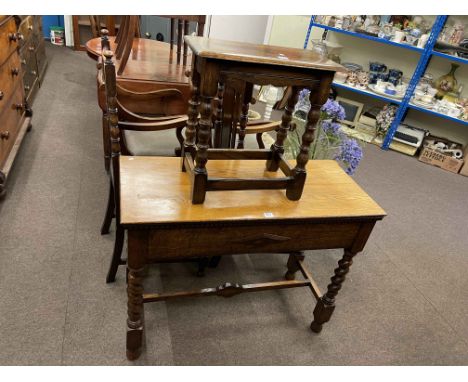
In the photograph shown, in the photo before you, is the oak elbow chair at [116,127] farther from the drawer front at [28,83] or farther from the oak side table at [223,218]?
the drawer front at [28,83]

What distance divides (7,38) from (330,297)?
7.61ft

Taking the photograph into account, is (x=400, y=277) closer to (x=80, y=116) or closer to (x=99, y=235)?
(x=99, y=235)

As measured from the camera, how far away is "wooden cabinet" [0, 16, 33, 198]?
213cm

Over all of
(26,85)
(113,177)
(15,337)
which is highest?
(113,177)

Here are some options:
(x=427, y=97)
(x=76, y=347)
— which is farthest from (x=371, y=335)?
(x=427, y=97)

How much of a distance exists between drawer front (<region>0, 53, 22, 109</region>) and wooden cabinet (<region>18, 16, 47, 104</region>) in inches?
10.7

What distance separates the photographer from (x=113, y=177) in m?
1.56

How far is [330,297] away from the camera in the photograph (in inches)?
58.9

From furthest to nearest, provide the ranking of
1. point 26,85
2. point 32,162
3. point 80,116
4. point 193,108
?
point 80,116 → point 26,85 → point 32,162 → point 193,108

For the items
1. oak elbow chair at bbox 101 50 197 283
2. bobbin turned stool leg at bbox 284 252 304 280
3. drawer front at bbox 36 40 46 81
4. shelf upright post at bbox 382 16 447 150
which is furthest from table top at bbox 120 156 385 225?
drawer front at bbox 36 40 46 81

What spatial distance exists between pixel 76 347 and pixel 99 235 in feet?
2.22

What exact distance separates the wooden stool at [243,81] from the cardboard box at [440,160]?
9.12 feet

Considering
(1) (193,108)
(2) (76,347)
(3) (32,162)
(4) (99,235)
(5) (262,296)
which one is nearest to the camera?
(1) (193,108)

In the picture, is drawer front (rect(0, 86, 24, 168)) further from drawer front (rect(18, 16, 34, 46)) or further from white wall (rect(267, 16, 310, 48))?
white wall (rect(267, 16, 310, 48))
